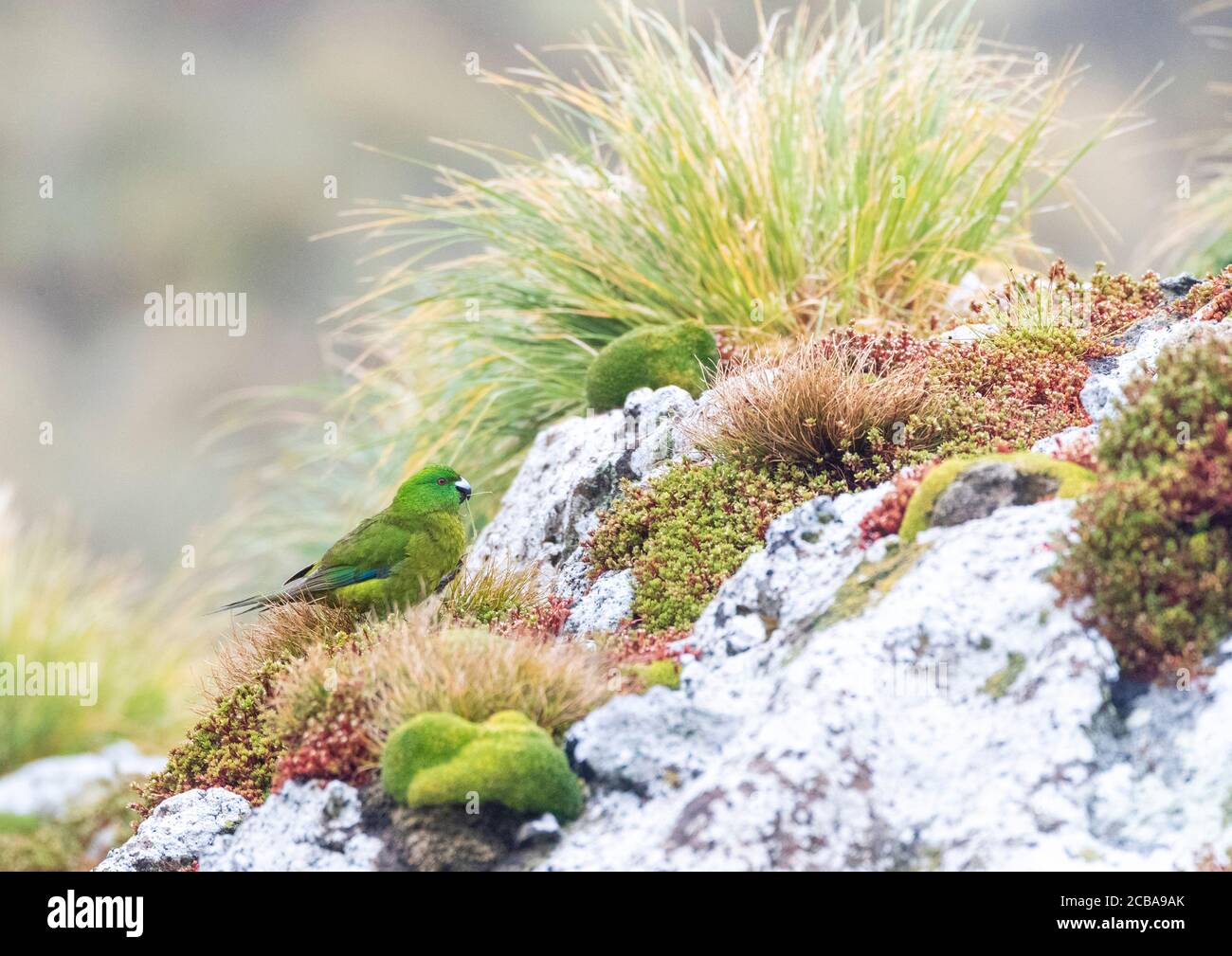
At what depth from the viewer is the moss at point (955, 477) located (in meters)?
4.41

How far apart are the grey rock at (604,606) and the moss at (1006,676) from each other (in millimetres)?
1962

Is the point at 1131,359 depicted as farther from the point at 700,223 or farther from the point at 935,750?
the point at 935,750

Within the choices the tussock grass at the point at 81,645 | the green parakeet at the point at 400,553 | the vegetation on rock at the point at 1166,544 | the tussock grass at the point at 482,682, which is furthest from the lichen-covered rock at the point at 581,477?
the tussock grass at the point at 81,645

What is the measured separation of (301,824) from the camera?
420 cm

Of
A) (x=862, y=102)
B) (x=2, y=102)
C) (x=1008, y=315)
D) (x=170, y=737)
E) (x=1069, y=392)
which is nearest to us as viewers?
(x=1069, y=392)

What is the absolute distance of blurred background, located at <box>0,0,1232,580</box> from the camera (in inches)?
1038

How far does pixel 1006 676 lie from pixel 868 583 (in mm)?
697

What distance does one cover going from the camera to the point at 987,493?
174 inches

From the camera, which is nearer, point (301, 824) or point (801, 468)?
point (301, 824)

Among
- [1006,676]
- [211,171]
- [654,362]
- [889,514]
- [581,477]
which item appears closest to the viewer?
[1006,676]

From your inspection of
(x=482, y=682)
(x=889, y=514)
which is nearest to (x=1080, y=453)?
(x=889, y=514)

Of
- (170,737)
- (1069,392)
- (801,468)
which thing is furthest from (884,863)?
(170,737)
